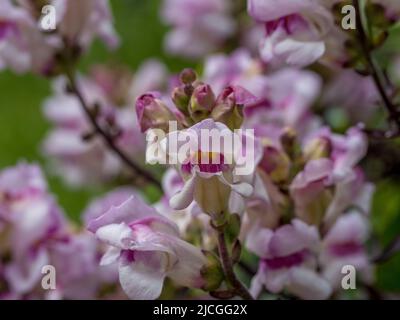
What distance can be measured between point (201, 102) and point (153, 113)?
0.03 metres

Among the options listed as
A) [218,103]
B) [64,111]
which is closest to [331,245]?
[218,103]

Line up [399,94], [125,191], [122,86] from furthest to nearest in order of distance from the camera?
[122,86] → [125,191] → [399,94]

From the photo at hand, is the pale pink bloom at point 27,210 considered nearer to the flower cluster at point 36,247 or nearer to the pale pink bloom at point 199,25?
the flower cluster at point 36,247

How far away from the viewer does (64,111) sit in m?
0.96

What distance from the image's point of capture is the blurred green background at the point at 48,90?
3.99ft

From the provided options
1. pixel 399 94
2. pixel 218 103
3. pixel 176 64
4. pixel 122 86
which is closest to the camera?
pixel 218 103

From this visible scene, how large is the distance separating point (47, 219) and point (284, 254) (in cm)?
20

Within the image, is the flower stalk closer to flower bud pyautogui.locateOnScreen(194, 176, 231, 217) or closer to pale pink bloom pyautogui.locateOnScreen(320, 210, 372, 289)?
flower bud pyautogui.locateOnScreen(194, 176, 231, 217)

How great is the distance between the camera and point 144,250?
0.53m

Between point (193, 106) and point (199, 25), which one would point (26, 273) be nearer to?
point (193, 106)

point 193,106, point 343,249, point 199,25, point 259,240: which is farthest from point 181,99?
point 199,25

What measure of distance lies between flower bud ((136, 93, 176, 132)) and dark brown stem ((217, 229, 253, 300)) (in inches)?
2.8

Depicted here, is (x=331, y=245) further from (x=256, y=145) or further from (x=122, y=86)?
(x=122, y=86)
